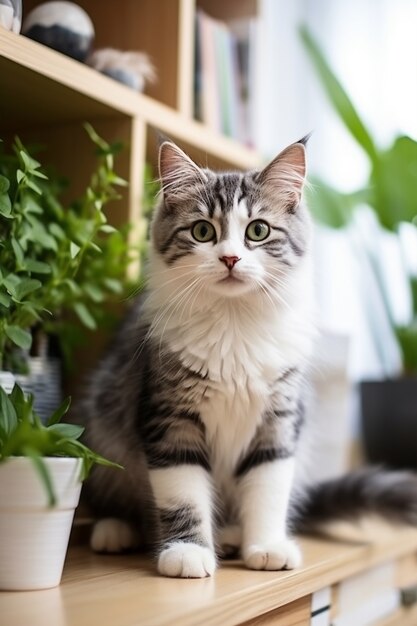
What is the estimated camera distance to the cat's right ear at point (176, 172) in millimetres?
1287

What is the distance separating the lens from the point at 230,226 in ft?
4.01

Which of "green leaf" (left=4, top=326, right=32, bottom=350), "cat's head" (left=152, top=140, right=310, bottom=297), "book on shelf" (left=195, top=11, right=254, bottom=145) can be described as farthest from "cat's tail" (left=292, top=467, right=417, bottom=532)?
"book on shelf" (left=195, top=11, right=254, bottom=145)

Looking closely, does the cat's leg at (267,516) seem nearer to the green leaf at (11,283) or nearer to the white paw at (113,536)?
the white paw at (113,536)

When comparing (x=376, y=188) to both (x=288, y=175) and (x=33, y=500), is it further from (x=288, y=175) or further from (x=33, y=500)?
(x=33, y=500)

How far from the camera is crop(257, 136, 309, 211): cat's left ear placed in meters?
1.27

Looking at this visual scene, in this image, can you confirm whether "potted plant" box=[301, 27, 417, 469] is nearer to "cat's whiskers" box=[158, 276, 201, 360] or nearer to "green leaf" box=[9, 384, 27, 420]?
"cat's whiskers" box=[158, 276, 201, 360]

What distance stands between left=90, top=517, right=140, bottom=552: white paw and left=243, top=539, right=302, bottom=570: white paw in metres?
0.25

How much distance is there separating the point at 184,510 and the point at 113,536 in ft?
0.67

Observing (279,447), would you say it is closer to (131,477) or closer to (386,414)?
(131,477)

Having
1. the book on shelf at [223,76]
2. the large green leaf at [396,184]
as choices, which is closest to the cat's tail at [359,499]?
the large green leaf at [396,184]

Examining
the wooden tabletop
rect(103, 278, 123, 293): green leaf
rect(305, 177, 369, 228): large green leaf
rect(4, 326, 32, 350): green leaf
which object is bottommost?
the wooden tabletop

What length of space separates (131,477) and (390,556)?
1.86 ft

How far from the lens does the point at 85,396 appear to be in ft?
5.08

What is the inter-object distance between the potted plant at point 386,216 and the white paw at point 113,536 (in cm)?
95
